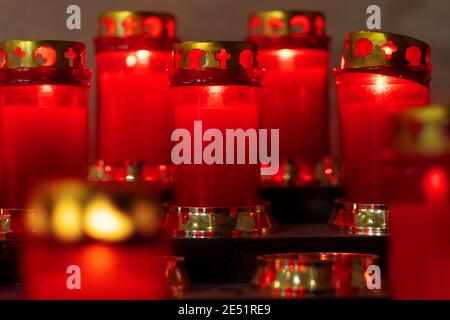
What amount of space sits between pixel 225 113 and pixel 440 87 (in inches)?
23.9

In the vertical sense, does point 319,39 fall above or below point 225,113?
above

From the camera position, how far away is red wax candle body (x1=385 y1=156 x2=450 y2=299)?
1654mm

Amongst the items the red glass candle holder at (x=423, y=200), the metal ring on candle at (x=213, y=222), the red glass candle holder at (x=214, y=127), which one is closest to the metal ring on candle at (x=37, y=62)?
the red glass candle holder at (x=214, y=127)

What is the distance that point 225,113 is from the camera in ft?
6.69

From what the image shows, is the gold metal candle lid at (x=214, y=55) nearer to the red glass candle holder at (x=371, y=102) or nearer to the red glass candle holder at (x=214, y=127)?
the red glass candle holder at (x=214, y=127)

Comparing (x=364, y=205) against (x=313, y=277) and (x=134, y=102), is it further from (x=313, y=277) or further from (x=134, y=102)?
(x=134, y=102)

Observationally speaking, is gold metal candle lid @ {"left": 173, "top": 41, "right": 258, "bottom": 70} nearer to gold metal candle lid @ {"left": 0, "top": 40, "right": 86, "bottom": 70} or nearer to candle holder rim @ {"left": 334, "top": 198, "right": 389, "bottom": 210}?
gold metal candle lid @ {"left": 0, "top": 40, "right": 86, "bottom": 70}

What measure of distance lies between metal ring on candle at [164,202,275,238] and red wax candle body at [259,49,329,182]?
0.27m

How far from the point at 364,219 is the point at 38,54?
2.06 ft

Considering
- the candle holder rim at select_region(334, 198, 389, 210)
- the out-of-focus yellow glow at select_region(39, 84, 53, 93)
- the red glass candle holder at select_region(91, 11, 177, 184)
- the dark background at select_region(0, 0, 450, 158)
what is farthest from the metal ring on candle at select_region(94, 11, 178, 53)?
the candle holder rim at select_region(334, 198, 389, 210)

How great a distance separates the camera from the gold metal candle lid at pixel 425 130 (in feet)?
5.35
